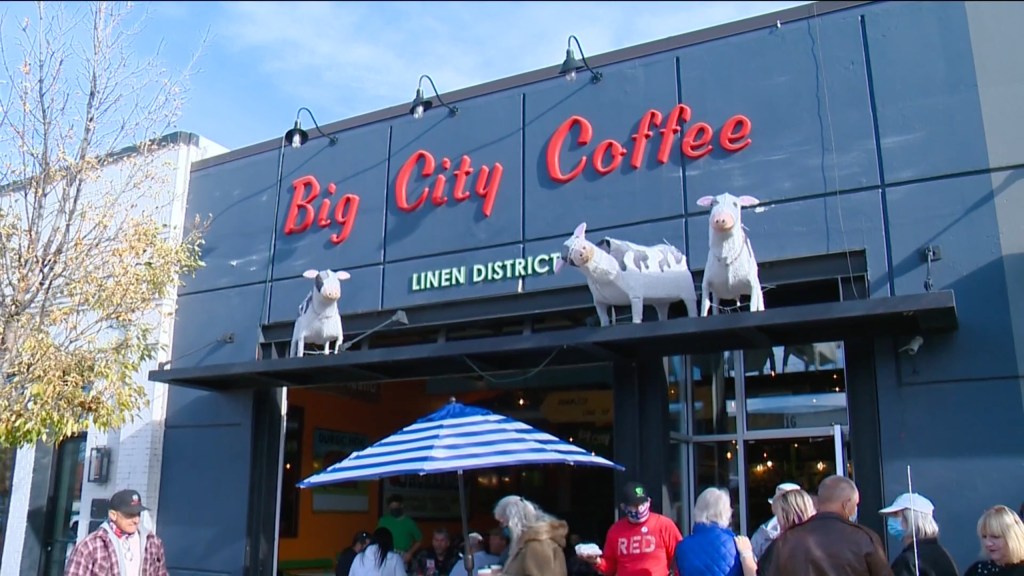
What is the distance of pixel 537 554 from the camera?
19.6ft

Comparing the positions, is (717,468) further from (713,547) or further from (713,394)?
(713,547)

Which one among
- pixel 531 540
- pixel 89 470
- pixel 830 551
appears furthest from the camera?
pixel 89 470

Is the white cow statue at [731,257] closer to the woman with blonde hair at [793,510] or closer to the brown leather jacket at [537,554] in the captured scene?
the brown leather jacket at [537,554]

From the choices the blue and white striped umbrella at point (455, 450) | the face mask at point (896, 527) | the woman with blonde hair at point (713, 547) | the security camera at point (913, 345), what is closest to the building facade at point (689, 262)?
the security camera at point (913, 345)

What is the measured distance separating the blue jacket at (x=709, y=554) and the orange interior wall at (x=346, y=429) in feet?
22.7

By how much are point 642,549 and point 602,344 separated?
86.9 inches

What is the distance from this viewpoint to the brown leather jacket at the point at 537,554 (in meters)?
5.96

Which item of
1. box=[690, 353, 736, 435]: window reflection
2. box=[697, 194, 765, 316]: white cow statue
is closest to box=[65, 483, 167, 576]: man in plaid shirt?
box=[697, 194, 765, 316]: white cow statue

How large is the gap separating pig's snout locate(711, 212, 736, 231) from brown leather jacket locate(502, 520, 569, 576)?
2799 millimetres

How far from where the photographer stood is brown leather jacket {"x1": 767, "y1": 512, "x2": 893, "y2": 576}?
417 centimetres

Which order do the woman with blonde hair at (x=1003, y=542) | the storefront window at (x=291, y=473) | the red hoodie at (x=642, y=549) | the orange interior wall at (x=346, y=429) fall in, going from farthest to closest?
the orange interior wall at (x=346, y=429), the storefront window at (x=291, y=473), the red hoodie at (x=642, y=549), the woman with blonde hair at (x=1003, y=542)

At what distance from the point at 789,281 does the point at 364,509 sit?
742cm

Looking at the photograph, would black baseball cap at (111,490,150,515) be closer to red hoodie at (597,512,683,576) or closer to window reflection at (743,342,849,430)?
red hoodie at (597,512,683,576)

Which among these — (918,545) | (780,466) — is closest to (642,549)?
(918,545)
